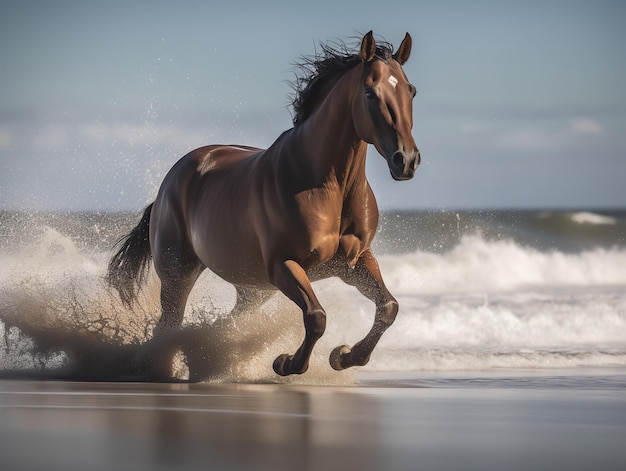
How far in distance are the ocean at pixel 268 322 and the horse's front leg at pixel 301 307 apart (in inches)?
26.7

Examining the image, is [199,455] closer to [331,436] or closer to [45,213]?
[331,436]

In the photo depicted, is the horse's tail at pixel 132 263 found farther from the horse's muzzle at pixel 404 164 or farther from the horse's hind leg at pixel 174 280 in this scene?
the horse's muzzle at pixel 404 164

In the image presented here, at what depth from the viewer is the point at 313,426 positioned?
499 cm

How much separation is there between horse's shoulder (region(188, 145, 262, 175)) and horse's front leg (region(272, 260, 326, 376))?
154cm

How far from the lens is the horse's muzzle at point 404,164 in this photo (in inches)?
252

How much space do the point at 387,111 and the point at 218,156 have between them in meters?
2.35

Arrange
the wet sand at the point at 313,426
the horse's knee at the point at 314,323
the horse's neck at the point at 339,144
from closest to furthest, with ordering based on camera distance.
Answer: the wet sand at the point at 313,426 < the horse's knee at the point at 314,323 < the horse's neck at the point at 339,144

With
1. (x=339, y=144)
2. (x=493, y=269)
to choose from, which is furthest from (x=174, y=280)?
(x=493, y=269)

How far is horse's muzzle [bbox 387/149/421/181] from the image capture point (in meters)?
6.40

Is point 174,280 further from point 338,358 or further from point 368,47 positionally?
point 368,47

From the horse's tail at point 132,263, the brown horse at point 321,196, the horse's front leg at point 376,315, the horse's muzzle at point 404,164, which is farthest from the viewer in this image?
the horse's tail at point 132,263

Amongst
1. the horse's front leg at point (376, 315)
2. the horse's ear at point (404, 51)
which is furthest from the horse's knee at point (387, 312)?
the horse's ear at point (404, 51)

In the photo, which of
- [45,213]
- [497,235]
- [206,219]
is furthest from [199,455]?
[497,235]

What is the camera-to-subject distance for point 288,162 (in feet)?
23.6
